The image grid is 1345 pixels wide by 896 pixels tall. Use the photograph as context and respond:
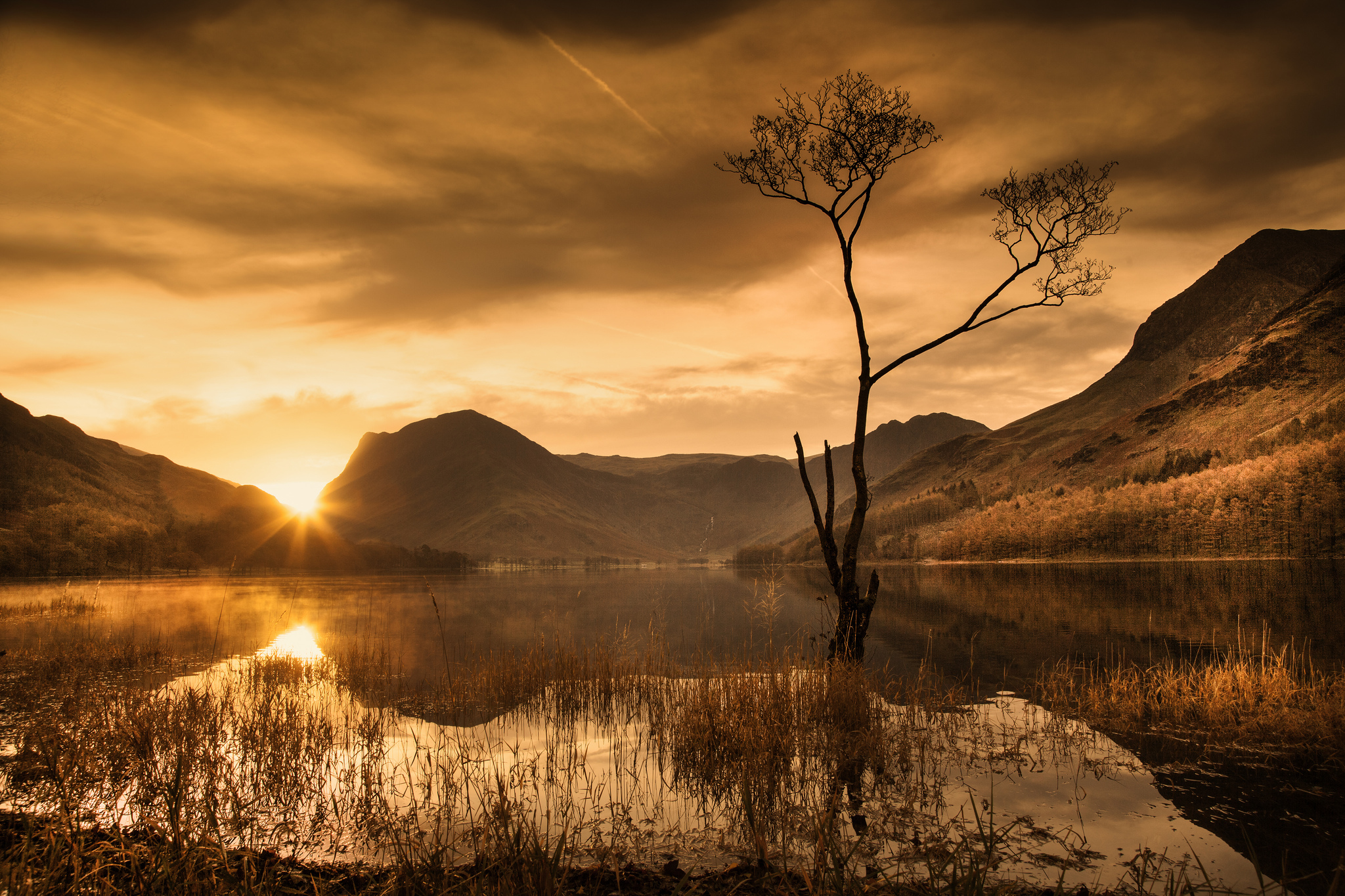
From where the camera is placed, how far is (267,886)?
5230 millimetres

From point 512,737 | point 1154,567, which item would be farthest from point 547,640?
point 1154,567

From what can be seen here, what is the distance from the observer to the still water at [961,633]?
26.6ft

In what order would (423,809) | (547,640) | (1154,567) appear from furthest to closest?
(1154,567), (547,640), (423,809)

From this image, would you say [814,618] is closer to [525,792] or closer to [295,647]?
[295,647]

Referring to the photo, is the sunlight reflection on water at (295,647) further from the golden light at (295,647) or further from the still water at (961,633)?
the still water at (961,633)

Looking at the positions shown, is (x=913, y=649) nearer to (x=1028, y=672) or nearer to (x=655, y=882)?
(x=1028, y=672)

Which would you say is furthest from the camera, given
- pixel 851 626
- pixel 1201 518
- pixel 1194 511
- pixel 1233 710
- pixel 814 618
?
pixel 1194 511

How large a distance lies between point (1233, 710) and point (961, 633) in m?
19.9

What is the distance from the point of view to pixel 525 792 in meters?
8.95

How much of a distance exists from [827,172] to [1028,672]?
1510 centimetres

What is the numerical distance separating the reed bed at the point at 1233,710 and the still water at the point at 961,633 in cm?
110

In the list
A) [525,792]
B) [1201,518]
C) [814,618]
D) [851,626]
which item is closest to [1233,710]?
[851,626]

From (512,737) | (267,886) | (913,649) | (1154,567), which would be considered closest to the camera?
(267,886)

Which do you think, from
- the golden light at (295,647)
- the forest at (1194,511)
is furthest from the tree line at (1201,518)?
the golden light at (295,647)
